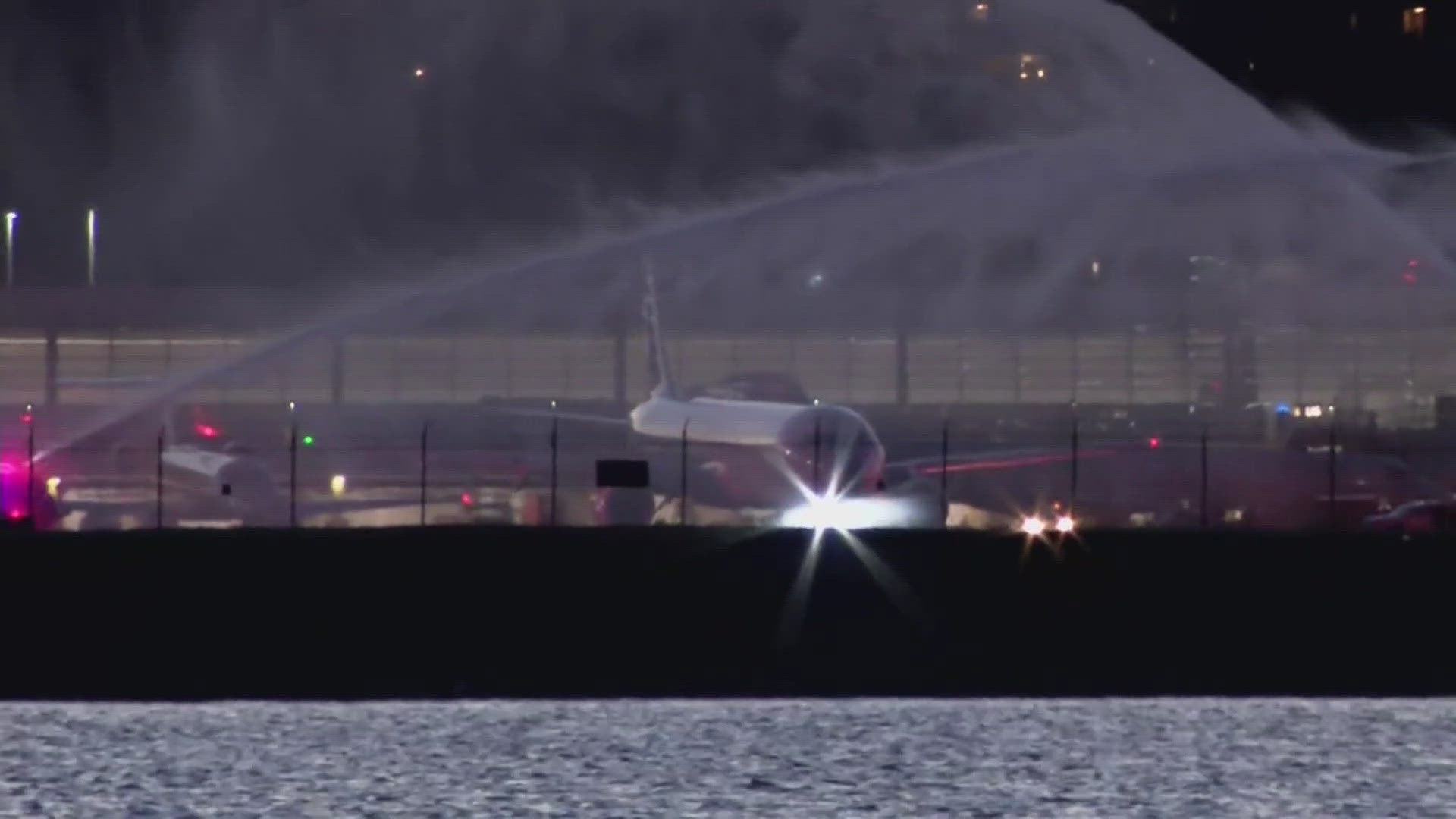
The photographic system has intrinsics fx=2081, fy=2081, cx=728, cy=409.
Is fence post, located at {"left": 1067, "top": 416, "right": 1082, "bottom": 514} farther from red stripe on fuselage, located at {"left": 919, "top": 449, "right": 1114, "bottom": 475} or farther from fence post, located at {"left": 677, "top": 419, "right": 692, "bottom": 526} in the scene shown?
fence post, located at {"left": 677, "top": 419, "right": 692, "bottom": 526}

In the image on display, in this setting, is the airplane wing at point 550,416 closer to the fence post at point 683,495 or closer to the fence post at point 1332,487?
the fence post at point 683,495

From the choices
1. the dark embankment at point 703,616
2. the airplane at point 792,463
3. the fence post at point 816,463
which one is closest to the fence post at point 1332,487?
the dark embankment at point 703,616

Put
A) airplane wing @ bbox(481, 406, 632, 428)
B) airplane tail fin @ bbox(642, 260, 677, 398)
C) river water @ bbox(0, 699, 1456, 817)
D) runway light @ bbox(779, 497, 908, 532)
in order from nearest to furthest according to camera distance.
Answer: river water @ bbox(0, 699, 1456, 817)
runway light @ bbox(779, 497, 908, 532)
airplane wing @ bbox(481, 406, 632, 428)
airplane tail fin @ bbox(642, 260, 677, 398)

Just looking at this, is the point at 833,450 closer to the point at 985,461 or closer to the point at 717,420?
the point at 985,461

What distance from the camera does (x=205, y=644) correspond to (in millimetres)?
21422

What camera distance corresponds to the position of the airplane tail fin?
51.7 metres

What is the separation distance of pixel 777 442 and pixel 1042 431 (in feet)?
30.2

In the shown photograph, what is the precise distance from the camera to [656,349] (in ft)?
178

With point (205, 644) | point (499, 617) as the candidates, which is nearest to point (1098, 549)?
point (499, 617)

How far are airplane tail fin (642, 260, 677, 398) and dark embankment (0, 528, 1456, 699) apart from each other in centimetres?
1919

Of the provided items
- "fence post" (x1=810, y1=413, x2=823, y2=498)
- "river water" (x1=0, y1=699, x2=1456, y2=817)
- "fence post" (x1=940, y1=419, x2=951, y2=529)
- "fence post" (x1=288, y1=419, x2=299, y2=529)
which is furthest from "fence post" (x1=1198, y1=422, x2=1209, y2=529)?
"river water" (x1=0, y1=699, x2=1456, y2=817)

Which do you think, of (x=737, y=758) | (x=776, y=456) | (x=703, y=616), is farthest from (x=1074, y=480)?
(x=737, y=758)

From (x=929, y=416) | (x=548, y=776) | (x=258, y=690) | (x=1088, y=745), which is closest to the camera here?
(x=548, y=776)

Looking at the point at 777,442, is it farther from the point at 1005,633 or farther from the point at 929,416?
the point at 1005,633
